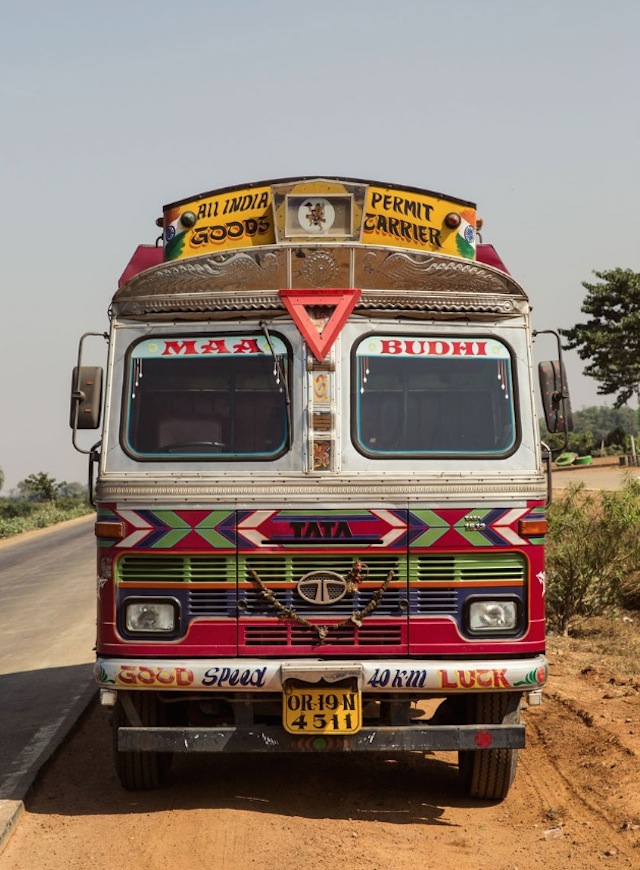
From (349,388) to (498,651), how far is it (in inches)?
66.0

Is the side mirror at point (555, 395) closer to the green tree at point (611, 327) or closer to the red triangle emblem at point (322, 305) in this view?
the red triangle emblem at point (322, 305)

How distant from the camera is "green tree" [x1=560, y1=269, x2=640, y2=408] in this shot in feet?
161

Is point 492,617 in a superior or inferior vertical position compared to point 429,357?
inferior

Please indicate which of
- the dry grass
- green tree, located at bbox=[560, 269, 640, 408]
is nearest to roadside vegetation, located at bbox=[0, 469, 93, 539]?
green tree, located at bbox=[560, 269, 640, 408]

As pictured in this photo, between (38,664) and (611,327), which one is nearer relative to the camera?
(38,664)

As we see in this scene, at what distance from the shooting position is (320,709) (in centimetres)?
676

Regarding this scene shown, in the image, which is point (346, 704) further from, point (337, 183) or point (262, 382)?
point (337, 183)

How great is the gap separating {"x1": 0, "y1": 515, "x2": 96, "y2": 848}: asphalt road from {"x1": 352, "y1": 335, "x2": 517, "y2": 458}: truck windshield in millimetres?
3000

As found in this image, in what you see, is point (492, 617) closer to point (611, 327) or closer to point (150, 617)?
point (150, 617)

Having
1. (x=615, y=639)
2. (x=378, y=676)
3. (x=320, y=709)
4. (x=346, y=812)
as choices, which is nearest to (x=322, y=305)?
(x=378, y=676)

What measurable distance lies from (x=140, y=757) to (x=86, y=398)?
2.15m

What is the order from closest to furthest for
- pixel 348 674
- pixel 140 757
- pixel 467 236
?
pixel 348 674 < pixel 140 757 < pixel 467 236

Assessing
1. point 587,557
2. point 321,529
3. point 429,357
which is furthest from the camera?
point 587,557

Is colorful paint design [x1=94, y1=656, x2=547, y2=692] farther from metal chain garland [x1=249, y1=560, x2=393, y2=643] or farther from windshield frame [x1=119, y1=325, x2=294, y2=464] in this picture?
windshield frame [x1=119, y1=325, x2=294, y2=464]
